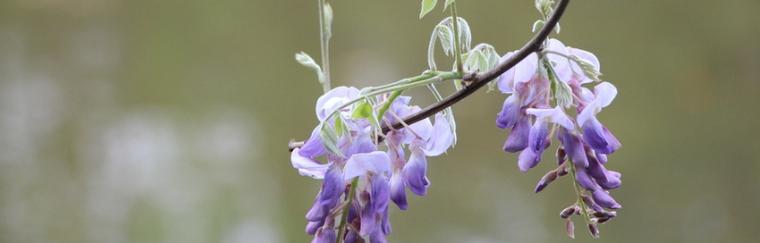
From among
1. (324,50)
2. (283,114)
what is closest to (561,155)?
(324,50)

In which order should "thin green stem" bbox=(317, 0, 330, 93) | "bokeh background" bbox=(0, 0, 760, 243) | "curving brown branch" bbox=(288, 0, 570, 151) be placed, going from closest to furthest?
"curving brown branch" bbox=(288, 0, 570, 151)
"thin green stem" bbox=(317, 0, 330, 93)
"bokeh background" bbox=(0, 0, 760, 243)

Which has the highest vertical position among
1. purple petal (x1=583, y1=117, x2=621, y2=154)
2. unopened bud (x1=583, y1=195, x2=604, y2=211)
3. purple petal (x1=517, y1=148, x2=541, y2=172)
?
purple petal (x1=583, y1=117, x2=621, y2=154)

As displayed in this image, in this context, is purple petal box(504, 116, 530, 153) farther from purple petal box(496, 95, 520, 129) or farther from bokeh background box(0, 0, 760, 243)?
bokeh background box(0, 0, 760, 243)

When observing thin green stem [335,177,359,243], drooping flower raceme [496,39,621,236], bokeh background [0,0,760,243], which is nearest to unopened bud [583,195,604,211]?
drooping flower raceme [496,39,621,236]

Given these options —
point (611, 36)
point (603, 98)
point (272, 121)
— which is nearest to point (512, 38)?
point (611, 36)

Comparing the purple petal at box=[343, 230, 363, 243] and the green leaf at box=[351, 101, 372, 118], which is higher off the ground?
the green leaf at box=[351, 101, 372, 118]

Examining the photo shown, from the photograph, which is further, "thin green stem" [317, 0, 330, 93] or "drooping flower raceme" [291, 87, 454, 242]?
"thin green stem" [317, 0, 330, 93]
